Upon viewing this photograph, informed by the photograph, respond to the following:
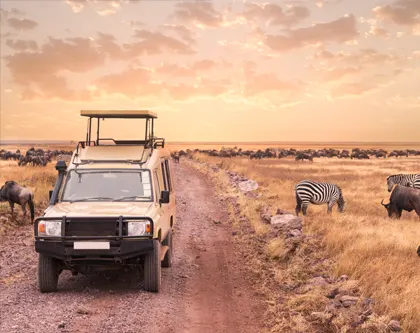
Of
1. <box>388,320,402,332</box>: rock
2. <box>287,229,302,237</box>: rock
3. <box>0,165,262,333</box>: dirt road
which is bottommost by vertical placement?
<box>0,165,262,333</box>: dirt road

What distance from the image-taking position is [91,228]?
353 inches

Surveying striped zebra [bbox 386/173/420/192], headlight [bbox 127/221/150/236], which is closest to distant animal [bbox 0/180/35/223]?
headlight [bbox 127/221/150/236]

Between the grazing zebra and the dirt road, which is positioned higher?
the grazing zebra

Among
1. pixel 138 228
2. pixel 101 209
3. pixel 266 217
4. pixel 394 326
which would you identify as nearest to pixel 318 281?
pixel 394 326

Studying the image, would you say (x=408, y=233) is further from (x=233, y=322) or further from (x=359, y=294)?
(x=233, y=322)

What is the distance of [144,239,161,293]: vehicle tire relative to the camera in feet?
30.0

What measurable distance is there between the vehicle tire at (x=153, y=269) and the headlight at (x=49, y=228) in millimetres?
1658

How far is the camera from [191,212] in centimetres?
2092

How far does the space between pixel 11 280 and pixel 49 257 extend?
191 centimetres

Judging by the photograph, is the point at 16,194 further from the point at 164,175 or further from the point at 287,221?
the point at 287,221

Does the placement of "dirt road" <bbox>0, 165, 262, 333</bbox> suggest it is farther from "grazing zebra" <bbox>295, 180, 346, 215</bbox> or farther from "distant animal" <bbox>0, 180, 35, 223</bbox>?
"grazing zebra" <bbox>295, 180, 346, 215</bbox>

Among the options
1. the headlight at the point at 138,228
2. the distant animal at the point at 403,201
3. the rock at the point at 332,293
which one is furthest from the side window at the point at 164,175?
the distant animal at the point at 403,201

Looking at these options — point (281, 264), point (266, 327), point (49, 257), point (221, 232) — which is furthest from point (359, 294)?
point (221, 232)

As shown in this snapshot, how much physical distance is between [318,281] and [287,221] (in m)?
5.77
